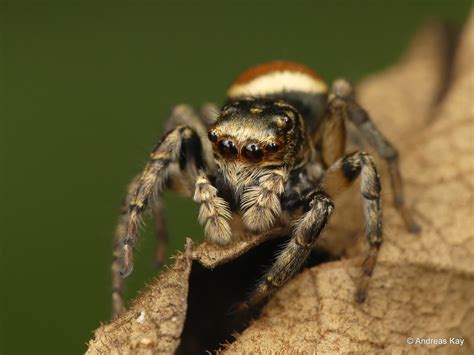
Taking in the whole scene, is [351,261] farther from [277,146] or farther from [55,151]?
[55,151]

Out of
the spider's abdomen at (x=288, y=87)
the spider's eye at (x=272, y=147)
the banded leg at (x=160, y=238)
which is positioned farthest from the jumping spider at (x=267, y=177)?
the banded leg at (x=160, y=238)

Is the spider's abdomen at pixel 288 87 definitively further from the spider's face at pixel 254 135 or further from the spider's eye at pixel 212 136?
the spider's eye at pixel 212 136

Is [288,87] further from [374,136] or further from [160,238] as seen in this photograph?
[160,238]

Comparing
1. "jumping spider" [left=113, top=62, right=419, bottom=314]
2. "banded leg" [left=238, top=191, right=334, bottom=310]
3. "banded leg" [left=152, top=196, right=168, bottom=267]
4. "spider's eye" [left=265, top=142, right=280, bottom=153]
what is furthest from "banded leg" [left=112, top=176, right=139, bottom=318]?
"banded leg" [left=238, top=191, right=334, bottom=310]

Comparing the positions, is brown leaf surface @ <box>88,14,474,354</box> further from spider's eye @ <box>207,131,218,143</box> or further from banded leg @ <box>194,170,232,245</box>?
spider's eye @ <box>207,131,218,143</box>

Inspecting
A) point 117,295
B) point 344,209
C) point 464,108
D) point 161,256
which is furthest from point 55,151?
point 464,108

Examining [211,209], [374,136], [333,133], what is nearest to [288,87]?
[333,133]
